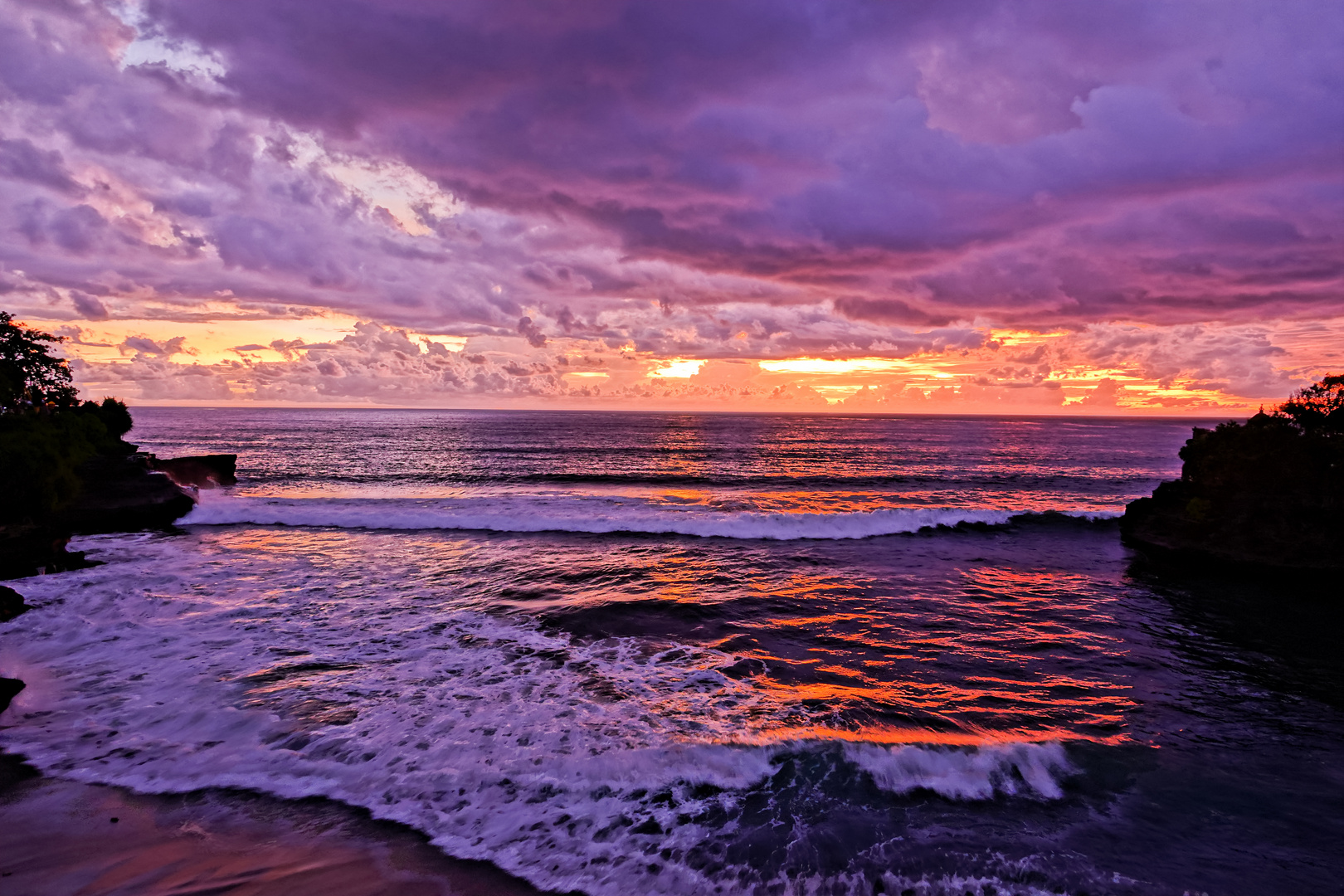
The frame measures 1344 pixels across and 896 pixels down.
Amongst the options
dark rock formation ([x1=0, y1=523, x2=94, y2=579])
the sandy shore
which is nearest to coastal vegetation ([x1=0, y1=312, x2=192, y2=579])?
dark rock formation ([x1=0, y1=523, x2=94, y2=579])

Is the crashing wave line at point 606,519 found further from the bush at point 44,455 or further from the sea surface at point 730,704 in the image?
the bush at point 44,455

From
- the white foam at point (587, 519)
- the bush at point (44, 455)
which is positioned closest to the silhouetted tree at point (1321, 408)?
the white foam at point (587, 519)

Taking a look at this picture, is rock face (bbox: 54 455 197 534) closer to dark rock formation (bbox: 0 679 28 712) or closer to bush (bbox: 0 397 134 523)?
bush (bbox: 0 397 134 523)

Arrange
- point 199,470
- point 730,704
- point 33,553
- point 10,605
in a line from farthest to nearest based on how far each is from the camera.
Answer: point 199,470
point 33,553
point 10,605
point 730,704

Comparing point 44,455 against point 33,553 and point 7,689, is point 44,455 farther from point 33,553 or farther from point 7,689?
point 7,689

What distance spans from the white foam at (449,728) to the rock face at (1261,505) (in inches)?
855

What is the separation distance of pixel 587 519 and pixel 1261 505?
29.7 m

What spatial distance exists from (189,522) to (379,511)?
354 inches

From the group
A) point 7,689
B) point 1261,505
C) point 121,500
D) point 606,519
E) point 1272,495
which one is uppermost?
point 1272,495

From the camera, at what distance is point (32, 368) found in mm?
33375

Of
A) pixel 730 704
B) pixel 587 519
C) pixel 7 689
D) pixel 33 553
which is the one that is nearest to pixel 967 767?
pixel 730 704

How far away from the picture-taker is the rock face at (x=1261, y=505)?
72.0 feet

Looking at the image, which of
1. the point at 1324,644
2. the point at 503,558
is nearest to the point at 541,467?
the point at 503,558

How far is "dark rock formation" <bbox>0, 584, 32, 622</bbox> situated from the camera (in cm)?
1480
